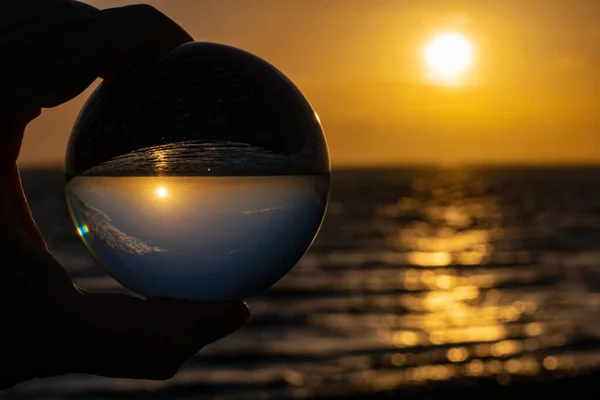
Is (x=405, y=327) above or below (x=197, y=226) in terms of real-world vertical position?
above

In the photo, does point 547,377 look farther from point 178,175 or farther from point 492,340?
point 178,175

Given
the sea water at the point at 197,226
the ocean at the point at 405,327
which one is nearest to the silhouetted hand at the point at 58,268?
the sea water at the point at 197,226

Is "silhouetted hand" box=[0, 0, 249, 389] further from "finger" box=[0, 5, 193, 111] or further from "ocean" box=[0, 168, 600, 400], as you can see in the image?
"ocean" box=[0, 168, 600, 400]

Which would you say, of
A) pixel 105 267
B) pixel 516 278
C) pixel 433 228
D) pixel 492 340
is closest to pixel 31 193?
pixel 433 228

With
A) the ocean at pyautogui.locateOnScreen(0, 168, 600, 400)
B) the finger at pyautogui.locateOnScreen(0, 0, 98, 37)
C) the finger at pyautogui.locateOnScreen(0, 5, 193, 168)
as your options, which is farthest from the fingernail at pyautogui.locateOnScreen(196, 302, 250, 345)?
the ocean at pyautogui.locateOnScreen(0, 168, 600, 400)

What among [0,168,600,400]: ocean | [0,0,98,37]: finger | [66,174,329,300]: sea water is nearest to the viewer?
[0,0,98,37]: finger

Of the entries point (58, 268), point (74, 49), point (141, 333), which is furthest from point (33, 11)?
point (141, 333)

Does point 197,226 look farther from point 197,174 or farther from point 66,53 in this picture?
point 66,53
